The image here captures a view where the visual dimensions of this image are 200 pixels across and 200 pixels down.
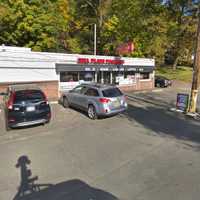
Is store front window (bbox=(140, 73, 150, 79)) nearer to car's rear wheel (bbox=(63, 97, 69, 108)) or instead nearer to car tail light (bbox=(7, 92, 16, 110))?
car's rear wheel (bbox=(63, 97, 69, 108))

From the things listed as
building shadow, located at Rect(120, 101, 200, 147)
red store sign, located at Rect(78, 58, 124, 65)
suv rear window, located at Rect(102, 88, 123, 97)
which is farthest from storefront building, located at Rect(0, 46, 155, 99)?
suv rear window, located at Rect(102, 88, 123, 97)

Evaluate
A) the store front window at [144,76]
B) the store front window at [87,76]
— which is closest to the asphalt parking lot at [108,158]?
the store front window at [87,76]

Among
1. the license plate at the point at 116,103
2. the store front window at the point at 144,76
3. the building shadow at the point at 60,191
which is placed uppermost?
the store front window at the point at 144,76

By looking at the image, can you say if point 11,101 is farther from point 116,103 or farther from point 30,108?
point 116,103

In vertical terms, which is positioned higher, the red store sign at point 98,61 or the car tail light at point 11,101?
the red store sign at point 98,61

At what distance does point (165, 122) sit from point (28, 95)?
6310mm

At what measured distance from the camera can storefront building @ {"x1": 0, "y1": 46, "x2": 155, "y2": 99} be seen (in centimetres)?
1388

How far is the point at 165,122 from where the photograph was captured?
10406mm

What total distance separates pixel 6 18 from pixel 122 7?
53.0 feet

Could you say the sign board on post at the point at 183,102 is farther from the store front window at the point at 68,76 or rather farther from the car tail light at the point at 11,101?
the car tail light at the point at 11,101

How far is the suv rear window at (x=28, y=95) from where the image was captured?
869 cm

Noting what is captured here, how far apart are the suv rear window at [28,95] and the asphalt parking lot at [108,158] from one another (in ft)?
4.32

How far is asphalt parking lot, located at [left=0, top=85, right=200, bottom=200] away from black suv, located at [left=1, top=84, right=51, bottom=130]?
446mm

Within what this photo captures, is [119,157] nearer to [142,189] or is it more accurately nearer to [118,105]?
[142,189]
